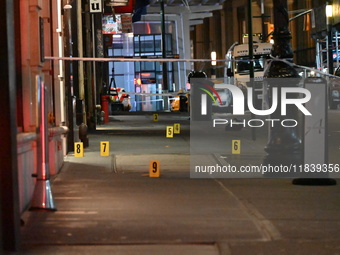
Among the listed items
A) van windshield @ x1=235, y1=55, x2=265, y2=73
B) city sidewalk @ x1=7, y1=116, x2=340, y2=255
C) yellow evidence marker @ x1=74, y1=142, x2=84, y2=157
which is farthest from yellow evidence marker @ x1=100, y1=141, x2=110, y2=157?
van windshield @ x1=235, y1=55, x2=265, y2=73

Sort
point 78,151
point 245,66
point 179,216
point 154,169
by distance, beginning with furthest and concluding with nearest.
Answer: point 245,66 < point 78,151 < point 154,169 < point 179,216

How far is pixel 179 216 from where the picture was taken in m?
8.51

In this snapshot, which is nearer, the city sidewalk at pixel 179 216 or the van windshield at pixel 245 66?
the city sidewalk at pixel 179 216

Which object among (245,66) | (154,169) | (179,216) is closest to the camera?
(179,216)

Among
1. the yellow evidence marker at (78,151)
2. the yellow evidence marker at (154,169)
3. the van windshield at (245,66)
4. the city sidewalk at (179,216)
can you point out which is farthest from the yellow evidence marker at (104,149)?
the van windshield at (245,66)

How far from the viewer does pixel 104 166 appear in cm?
1401

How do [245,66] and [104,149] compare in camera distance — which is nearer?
[104,149]

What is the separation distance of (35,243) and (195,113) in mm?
24738

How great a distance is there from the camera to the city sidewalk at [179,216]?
22.9 ft

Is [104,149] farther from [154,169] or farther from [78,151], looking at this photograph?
[154,169]

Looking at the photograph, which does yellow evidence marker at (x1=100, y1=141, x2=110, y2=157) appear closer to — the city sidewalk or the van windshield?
the city sidewalk

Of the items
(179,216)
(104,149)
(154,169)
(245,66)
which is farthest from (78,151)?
(245,66)

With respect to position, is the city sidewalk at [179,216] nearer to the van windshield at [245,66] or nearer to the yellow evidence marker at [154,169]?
the yellow evidence marker at [154,169]

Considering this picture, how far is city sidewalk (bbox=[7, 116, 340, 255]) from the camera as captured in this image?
696cm
